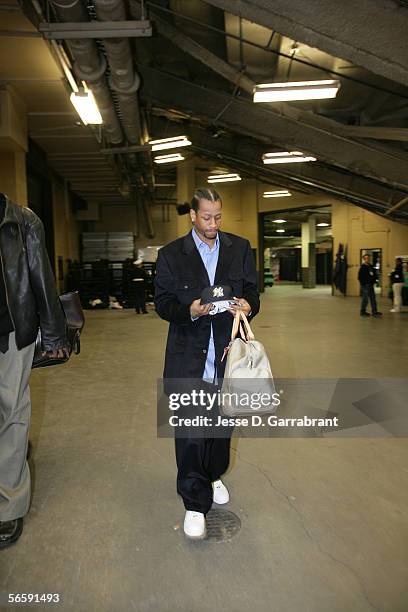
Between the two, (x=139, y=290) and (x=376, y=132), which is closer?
(x=376, y=132)

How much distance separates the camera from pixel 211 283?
203 centimetres

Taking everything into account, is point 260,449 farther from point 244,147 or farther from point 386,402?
point 244,147

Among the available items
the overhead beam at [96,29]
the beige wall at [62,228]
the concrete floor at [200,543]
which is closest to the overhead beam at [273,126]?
the overhead beam at [96,29]

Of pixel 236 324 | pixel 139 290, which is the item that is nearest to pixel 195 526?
pixel 236 324

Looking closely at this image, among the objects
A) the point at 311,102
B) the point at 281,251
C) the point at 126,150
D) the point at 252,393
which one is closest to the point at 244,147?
the point at 311,102

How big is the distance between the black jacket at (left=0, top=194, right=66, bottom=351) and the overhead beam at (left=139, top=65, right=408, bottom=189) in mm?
6772

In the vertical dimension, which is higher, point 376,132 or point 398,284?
point 376,132

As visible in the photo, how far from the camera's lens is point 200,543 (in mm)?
1880

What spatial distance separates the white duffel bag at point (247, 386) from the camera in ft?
5.72

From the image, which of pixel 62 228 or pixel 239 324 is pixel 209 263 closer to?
pixel 239 324

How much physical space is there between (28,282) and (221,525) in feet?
4.62

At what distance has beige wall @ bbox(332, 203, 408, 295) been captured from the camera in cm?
1499

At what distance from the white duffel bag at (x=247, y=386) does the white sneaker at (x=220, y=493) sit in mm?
661

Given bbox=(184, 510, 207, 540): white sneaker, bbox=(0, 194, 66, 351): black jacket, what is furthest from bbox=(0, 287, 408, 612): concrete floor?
bbox=(0, 194, 66, 351): black jacket
